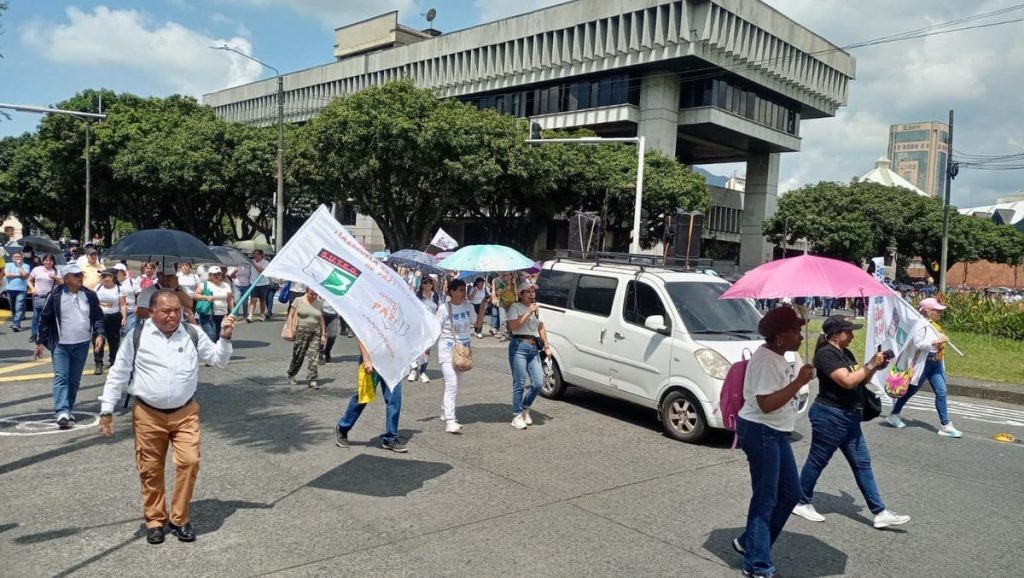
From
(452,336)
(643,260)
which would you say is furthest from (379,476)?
(643,260)

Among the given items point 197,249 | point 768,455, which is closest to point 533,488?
point 768,455

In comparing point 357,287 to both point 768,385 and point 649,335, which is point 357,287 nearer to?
point 768,385

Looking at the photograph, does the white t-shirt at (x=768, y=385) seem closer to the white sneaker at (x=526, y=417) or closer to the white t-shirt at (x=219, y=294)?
the white sneaker at (x=526, y=417)

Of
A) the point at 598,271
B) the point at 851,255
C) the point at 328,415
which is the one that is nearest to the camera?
the point at 328,415

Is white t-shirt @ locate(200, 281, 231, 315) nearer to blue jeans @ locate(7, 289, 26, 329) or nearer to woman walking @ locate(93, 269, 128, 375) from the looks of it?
woman walking @ locate(93, 269, 128, 375)

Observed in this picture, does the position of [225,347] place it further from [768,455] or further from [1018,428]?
[1018,428]

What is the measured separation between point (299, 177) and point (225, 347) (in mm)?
28609

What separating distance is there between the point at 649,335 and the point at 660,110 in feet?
127

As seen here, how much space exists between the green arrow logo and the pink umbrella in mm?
2799

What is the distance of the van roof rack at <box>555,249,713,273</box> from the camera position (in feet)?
31.5

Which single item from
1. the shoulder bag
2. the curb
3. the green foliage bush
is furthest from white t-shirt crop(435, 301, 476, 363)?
the green foliage bush

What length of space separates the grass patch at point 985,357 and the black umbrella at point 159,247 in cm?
1316

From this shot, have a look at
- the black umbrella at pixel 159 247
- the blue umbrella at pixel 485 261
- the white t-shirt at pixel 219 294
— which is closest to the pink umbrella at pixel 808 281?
the blue umbrella at pixel 485 261

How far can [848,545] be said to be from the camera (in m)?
5.35
